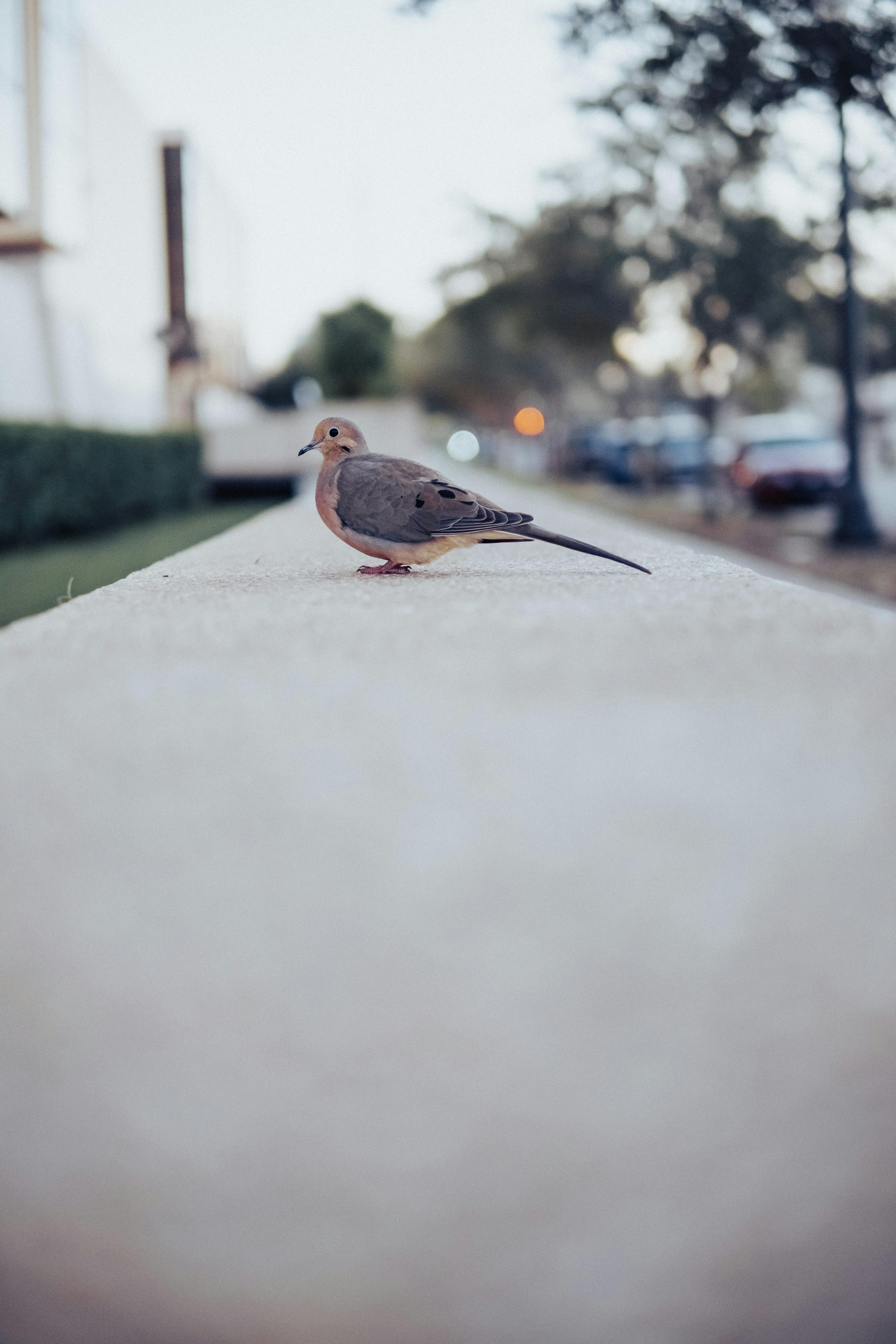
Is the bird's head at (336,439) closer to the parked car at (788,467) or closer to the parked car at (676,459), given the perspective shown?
the parked car at (788,467)

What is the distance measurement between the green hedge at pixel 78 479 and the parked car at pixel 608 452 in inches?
554

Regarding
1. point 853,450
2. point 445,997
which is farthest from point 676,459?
point 445,997

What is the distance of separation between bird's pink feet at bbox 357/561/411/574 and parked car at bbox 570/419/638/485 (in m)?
26.7

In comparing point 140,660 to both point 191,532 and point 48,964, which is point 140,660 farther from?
point 191,532

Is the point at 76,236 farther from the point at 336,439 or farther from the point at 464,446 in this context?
the point at 464,446

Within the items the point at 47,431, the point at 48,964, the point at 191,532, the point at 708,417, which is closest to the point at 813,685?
the point at 48,964

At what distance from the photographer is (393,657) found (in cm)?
265

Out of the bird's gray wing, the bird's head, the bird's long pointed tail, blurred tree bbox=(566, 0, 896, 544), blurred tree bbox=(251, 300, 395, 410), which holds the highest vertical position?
blurred tree bbox=(251, 300, 395, 410)

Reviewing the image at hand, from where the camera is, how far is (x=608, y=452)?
110 feet

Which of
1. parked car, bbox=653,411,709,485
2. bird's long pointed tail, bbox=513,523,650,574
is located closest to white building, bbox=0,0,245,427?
bird's long pointed tail, bbox=513,523,650,574

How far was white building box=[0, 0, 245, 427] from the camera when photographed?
1950 cm

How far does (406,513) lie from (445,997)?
1574mm

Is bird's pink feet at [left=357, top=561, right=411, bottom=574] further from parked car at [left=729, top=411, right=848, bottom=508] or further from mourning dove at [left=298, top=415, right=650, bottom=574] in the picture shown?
parked car at [left=729, top=411, right=848, bottom=508]

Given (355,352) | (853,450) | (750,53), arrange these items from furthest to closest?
(355,352) < (853,450) < (750,53)
